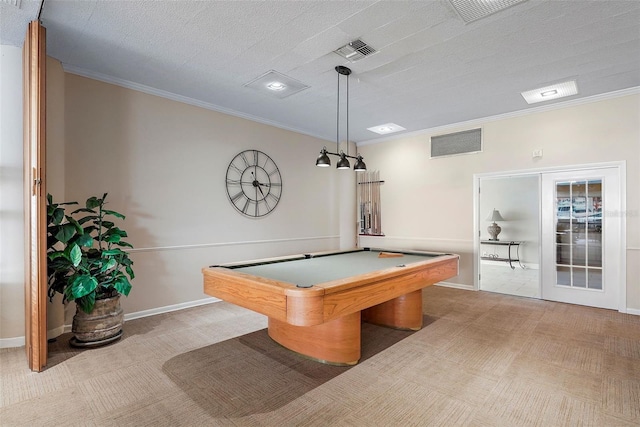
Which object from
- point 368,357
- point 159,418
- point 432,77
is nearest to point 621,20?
point 432,77

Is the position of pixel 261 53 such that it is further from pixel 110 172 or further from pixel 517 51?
pixel 517 51

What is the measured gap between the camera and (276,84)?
3.75 metres

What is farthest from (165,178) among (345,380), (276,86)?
(345,380)

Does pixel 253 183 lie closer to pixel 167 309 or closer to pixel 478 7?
pixel 167 309

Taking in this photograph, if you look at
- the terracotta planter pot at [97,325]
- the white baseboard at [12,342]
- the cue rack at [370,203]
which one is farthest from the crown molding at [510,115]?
the white baseboard at [12,342]

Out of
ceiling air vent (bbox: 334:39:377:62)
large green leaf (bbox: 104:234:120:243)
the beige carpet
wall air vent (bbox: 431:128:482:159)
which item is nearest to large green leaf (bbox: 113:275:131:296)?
large green leaf (bbox: 104:234:120:243)

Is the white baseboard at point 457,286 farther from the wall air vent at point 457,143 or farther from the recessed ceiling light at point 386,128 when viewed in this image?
the recessed ceiling light at point 386,128

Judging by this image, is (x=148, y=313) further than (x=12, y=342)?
Yes

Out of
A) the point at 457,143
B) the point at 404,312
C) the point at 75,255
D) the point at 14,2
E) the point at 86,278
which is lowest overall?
the point at 404,312

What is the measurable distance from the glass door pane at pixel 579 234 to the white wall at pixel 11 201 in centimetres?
622

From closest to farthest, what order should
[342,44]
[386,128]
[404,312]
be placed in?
[342,44]
[404,312]
[386,128]

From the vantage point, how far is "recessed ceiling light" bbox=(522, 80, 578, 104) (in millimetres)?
3764

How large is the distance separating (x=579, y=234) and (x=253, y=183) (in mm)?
4587

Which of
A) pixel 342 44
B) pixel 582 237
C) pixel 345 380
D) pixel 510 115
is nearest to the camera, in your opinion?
pixel 345 380
